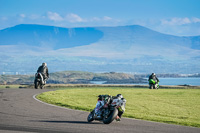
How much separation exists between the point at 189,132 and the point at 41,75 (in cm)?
2962

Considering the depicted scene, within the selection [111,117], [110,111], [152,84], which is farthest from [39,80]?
[111,117]

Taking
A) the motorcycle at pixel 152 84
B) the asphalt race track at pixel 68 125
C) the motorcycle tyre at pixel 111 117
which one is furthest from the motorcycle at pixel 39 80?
the motorcycle tyre at pixel 111 117

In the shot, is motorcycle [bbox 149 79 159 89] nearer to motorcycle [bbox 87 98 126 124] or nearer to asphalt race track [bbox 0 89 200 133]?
asphalt race track [bbox 0 89 200 133]

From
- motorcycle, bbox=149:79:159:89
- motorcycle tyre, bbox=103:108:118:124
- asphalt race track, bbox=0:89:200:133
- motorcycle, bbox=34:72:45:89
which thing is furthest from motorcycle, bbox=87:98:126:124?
motorcycle, bbox=149:79:159:89

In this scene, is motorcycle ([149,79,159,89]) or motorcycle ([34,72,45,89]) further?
motorcycle ([149,79,159,89])

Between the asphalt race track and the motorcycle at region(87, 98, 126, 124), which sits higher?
the motorcycle at region(87, 98, 126, 124)

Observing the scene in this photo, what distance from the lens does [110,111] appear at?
16812 millimetres

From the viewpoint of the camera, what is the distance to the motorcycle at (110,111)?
1637 centimetres

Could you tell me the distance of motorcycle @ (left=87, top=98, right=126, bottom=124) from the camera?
16.4m

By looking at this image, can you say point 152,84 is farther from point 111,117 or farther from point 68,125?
point 68,125

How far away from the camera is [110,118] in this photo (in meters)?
16.3

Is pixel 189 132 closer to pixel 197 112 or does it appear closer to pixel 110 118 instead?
pixel 110 118

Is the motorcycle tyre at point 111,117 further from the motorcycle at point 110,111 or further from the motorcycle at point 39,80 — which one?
the motorcycle at point 39,80

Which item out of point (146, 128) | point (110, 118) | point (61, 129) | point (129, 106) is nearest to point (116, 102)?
point (110, 118)
